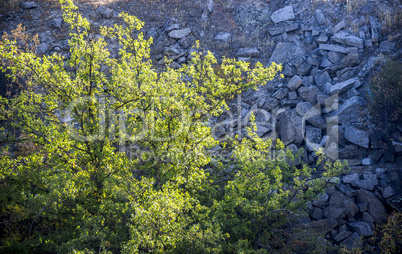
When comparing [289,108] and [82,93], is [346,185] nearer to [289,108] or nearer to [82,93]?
[289,108]

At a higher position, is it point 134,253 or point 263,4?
point 263,4

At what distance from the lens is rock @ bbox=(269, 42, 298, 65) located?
15.4m

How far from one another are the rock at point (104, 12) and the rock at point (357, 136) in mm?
15636

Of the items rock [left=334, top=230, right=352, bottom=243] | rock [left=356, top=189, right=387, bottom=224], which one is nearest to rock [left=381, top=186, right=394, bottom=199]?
rock [left=356, top=189, right=387, bottom=224]

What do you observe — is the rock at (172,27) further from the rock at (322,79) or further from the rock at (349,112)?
the rock at (349,112)

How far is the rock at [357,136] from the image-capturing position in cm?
1070

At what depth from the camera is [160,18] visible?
19.2 m

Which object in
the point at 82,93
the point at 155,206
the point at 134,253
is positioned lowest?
the point at 134,253

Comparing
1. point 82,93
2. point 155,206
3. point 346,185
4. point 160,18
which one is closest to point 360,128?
point 346,185

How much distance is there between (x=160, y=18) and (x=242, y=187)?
15243 millimetres

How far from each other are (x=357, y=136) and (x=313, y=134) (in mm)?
1599

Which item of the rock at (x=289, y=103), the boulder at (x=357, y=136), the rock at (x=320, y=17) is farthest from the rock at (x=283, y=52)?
the boulder at (x=357, y=136)

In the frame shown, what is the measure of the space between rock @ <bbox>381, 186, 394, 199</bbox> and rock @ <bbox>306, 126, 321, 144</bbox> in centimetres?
287

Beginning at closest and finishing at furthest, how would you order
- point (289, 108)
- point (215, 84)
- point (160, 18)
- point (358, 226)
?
1. point (215, 84)
2. point (358, 226)
3. point (289, 108)
4. point (160, 18)
